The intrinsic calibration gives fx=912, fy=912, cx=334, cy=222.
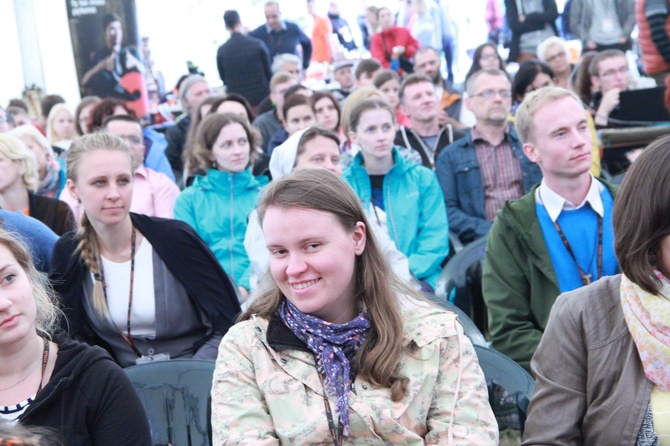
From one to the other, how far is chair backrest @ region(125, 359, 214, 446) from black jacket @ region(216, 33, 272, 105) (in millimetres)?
8053

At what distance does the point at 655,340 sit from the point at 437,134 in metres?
5.22

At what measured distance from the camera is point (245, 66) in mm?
10695

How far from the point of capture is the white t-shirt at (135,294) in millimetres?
3816

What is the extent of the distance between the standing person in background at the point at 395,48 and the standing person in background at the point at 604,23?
6.69 ft

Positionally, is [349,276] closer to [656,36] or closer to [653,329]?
[653,329]

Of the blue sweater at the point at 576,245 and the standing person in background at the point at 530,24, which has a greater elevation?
the standing person in background at the point at 530,24

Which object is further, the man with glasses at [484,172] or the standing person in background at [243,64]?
the standing person in background at [243,64]

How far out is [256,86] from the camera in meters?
10.8

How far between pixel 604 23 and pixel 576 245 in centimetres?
785

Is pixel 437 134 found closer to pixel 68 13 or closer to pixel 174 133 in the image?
pixel 174 133

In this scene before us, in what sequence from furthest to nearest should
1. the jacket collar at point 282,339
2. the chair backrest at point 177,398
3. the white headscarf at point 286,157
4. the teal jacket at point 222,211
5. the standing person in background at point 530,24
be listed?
the standing person in background at point 530,24, the teal jacket at point 222,211, the white headscarf at point 286,157, the chair backrest at point 177,398, the jacket collar at point 282,339

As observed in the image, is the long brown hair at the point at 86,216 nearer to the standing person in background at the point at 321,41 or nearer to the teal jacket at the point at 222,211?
the teal jacket at the point at 222,211

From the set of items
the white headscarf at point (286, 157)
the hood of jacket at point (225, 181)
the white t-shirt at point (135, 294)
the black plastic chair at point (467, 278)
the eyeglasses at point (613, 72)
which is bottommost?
the black plastic chair at point (467, 278)

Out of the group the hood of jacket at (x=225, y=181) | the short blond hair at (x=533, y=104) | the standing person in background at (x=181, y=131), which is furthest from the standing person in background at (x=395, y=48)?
the short blond hair at (x=533, y=104)
